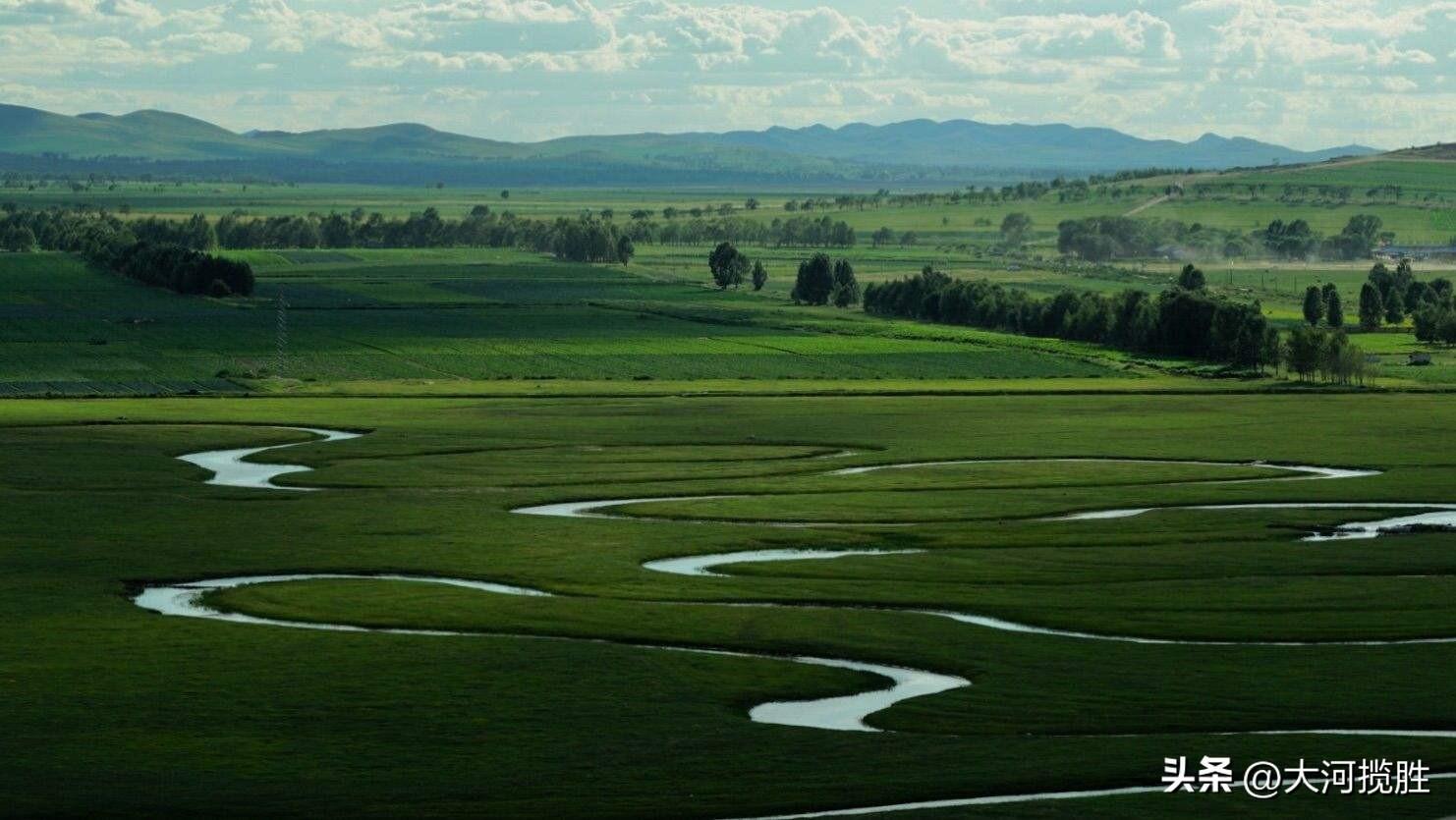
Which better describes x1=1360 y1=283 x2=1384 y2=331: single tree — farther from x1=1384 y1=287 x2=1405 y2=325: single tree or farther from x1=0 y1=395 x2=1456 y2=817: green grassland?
x1=0 y1=395 x2=1456 y2=817: green grassland

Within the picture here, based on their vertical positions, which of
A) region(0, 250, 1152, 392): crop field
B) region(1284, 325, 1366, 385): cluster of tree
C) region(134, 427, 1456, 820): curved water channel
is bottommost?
region(0, 250, 1152, 392): crop field

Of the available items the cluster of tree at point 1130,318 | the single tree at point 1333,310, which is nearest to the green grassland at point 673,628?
the cluster of tree at point 1130,318

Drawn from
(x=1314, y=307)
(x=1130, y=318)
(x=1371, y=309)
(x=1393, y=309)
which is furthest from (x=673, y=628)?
(x=1393, y=309)

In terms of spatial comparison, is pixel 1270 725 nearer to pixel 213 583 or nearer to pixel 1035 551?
pixel 1035 551

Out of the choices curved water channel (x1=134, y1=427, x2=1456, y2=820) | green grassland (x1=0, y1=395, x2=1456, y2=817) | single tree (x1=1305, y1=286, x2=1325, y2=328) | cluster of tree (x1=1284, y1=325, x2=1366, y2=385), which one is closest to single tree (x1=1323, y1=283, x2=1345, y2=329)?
single tree (x1=1305, y1=286, x2=1325, y2=328)

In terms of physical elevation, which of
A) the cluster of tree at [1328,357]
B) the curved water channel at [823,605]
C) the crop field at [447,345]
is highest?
the cluster of tree at [1328,357]

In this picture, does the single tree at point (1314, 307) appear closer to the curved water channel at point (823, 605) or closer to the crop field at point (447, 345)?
the crop field at point (447, 345)

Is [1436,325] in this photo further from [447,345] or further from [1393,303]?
[447,345]

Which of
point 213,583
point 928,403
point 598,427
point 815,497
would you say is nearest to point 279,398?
point 598,427
